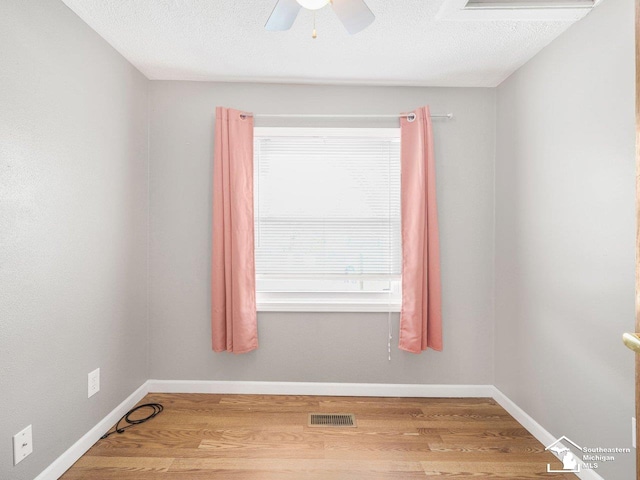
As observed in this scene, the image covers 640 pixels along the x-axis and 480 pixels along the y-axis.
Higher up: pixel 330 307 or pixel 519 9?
pixel 519 9

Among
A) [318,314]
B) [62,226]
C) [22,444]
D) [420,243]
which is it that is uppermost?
[62,226]

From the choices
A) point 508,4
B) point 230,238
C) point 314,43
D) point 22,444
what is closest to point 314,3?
point 314,43

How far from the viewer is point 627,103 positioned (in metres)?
1.65

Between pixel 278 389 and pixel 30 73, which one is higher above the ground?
pixel 30 73

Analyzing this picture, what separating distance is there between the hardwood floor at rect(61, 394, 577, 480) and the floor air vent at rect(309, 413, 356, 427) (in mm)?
48

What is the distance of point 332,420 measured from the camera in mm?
2486

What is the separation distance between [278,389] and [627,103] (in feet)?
8.98

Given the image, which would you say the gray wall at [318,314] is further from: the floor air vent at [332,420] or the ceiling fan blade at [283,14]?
the ceiling fan blade at [283,14]

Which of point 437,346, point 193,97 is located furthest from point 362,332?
point 193,97

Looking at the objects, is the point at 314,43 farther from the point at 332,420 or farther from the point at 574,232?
the point at 332,420

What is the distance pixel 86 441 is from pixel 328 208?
2124mm

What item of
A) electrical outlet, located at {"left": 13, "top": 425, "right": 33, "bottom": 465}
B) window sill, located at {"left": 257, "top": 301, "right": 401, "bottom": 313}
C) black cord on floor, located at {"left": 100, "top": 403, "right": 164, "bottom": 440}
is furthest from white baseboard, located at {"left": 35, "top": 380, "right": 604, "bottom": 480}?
electrical outlet, located at {"left": 13, "top": 425, "right": 33, "bottom": 465}

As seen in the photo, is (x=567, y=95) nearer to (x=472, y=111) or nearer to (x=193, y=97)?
(x=472, y=111)

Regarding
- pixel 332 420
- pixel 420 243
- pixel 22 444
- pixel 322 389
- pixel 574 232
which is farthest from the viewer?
pixel 322 389
